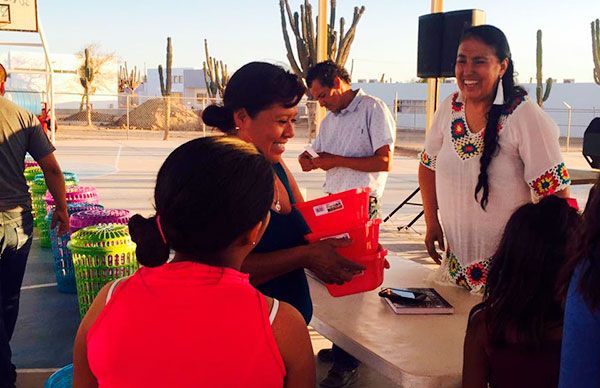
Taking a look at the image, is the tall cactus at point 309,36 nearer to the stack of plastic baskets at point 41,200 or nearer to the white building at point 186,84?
the stack of plastic baskets at point 41,200

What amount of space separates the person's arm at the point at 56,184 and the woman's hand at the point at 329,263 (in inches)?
90.7

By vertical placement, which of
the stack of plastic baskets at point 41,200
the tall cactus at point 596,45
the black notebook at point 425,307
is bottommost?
the stack of plastic baskets at point 41,200

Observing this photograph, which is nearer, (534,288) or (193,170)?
(193,170)

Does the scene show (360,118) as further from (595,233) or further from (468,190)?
(595,233)

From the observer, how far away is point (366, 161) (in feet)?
11.4

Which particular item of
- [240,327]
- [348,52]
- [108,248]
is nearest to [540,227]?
[240,327]

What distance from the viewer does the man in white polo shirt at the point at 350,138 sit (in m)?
3.49

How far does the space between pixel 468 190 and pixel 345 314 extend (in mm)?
737

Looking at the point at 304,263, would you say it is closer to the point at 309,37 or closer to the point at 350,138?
the point at 350,138

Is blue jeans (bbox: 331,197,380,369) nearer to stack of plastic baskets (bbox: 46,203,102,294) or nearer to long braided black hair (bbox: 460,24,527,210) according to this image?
long braided black hair (bbox: 460,24,527,210)

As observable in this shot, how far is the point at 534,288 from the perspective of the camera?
1.53m

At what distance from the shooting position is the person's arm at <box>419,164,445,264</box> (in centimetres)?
262

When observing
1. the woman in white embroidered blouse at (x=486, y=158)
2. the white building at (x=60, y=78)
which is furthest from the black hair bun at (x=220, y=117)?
the white building at (x=60, y=78)

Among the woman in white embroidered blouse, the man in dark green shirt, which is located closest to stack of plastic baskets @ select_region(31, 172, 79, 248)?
the man in dark green shirt
